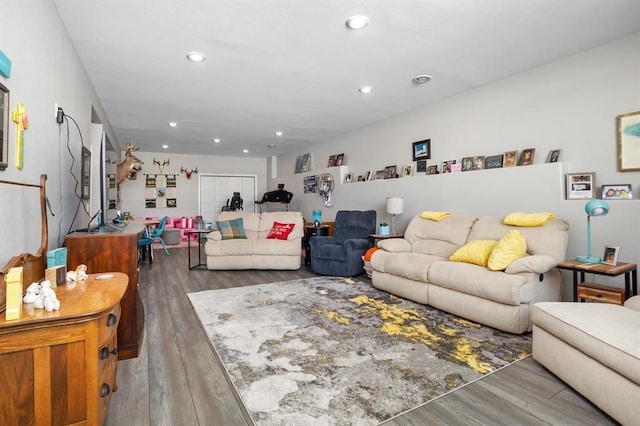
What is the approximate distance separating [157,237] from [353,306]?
15.6 ft

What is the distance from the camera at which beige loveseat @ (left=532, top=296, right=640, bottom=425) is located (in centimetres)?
154

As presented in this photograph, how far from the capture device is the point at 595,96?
3.12 metres

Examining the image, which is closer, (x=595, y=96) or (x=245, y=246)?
(x=595, y=96)

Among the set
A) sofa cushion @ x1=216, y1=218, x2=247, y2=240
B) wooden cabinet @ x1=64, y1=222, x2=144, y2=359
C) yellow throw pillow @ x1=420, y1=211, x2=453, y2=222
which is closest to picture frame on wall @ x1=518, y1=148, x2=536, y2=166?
yellow throw pillow @ x1=420, y1=211, x2=453, y2=222

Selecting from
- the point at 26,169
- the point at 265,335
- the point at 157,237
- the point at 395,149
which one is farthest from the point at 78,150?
the point at 395,149

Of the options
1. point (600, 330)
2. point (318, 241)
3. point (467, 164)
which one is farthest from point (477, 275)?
point (318, 241)

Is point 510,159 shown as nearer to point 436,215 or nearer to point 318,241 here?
point 436,215

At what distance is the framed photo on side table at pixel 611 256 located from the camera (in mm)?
2637

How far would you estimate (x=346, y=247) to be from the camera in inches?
185

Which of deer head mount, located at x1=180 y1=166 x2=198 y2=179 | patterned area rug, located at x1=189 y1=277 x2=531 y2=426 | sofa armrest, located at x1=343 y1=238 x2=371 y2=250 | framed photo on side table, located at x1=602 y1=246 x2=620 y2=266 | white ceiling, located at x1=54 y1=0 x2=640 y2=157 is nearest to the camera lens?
patterned area rug, located at x1=189 y1=277 x2=531 y2=426

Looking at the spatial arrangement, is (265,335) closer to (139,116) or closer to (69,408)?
(69,408)

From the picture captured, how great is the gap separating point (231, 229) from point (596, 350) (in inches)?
192

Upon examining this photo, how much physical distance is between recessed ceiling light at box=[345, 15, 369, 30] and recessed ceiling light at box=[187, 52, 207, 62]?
1437 millimetres

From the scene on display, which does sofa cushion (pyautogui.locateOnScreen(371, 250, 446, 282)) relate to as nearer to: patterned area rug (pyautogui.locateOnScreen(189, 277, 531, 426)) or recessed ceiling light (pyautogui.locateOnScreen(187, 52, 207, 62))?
patterned area rug (pyautogui.locateOnScreen(189, 277, 531, 426))
